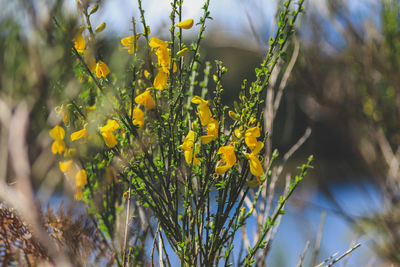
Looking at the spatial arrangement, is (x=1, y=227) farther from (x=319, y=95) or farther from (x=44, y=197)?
(x=319, y=95)

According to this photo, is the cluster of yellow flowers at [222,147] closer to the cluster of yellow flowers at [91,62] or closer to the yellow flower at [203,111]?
the yellow flower at [203,111]

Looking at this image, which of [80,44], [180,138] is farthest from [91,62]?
[180,138]

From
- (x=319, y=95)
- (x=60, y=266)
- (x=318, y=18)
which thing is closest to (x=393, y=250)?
(x=319, y=95)

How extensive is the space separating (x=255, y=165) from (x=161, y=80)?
0.15 metres

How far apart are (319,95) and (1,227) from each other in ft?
3.66

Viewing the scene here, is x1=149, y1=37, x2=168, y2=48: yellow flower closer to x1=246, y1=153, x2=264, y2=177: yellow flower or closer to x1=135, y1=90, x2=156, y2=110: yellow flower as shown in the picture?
x1=135, y1=90, x2=156, y2=110: yellow flower

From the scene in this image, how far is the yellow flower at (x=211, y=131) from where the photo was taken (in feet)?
1.23

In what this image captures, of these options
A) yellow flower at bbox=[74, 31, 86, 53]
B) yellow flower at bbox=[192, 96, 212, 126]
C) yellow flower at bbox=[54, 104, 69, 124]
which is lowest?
yellow flower at bbox=[192, 96, 212, 126]

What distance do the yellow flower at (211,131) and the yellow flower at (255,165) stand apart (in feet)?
0.15

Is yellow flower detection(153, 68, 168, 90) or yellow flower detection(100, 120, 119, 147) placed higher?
yellow flower detection(153, 68, 168, 90)

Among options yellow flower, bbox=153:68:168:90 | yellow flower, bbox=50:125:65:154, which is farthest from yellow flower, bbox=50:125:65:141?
yellow flower, bbox=153:68:168:90

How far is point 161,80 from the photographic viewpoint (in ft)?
1.35

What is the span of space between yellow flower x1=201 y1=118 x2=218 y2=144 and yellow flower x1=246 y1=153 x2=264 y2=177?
45 millimetres

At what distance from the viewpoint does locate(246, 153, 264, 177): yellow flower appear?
15.2 inches
